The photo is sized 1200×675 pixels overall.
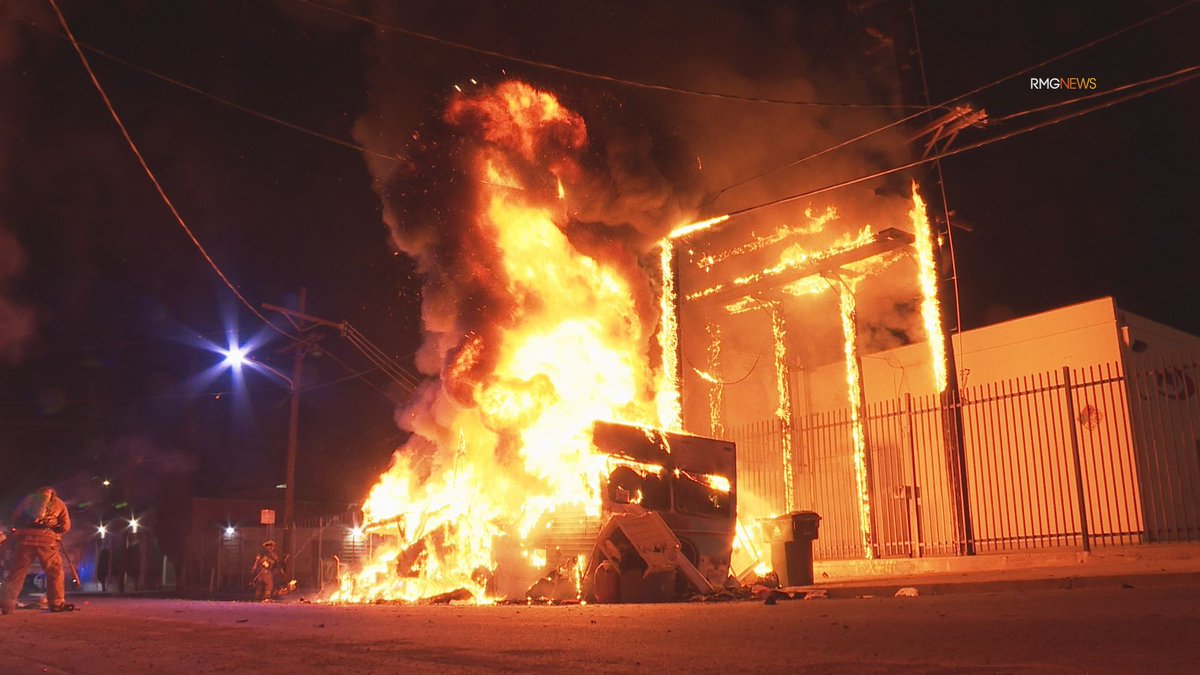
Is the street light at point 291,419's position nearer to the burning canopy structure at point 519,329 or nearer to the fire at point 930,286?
the burning canopy structure at point 519,329

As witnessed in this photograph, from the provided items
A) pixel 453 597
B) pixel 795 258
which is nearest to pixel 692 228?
pixel 795 258

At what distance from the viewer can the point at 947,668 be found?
13.8 ft

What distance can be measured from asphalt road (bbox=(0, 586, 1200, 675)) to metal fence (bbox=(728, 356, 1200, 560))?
15.1 ft

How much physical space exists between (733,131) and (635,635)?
1567cm

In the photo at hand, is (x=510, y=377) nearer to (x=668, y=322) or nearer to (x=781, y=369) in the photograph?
(x=668, y=322)

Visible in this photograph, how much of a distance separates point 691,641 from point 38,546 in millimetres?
10471

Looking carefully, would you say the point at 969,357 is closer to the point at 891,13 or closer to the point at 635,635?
the point at 891,13

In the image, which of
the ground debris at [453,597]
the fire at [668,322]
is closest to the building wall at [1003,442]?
the fire at [668,322]

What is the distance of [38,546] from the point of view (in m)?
12.1

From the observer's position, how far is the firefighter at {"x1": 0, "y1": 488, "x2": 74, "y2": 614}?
11.9 metres

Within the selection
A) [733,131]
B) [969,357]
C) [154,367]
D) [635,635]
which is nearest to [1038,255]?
[969,357]

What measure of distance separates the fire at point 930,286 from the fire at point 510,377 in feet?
17.7

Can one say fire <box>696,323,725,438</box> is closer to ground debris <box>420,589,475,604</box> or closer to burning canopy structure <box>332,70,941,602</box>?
burning canopy structure <box>332,70,941,602</box>

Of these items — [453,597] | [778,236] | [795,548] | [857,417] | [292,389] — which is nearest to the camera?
[453,597]
